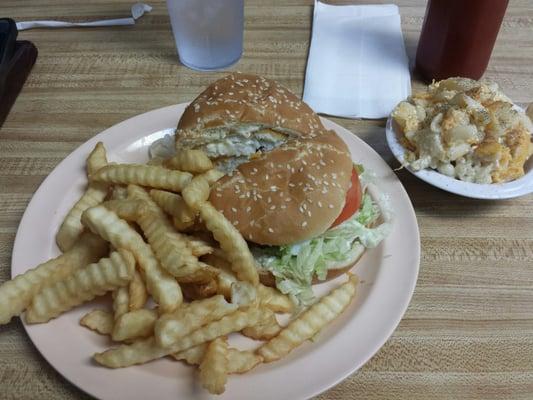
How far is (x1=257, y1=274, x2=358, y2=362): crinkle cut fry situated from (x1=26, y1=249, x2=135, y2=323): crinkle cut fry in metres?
0.51

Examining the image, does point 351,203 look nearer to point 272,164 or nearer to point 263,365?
point 272,164

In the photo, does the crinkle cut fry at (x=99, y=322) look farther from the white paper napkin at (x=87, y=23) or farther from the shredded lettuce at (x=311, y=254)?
the white paper napkin at (x=87, y=23)

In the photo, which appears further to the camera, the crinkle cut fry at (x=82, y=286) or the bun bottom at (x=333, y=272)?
the bun bottom at (x=333, y=272)

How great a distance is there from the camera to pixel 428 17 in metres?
2.69

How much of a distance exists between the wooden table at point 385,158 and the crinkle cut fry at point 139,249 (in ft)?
1.42

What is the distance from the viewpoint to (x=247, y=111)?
199 centimetres

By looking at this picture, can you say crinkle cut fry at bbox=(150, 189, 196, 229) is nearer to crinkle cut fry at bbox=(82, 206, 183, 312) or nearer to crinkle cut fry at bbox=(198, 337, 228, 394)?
crinkle cut fry at bbox=(82, 206, 183, 312)

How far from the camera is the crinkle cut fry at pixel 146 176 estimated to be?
1.69 m

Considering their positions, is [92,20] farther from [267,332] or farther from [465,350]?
[465,350]

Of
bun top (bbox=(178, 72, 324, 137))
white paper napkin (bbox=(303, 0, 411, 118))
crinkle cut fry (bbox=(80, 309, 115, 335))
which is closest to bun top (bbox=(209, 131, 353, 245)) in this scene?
bun top (bbox=(178, 72, 324, 137))

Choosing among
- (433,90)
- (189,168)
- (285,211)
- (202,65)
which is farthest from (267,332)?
(202,65)

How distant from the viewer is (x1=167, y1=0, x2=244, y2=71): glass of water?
2.68m

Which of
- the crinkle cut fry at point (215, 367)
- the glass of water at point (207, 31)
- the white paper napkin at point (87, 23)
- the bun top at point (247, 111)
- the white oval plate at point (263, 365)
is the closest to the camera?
the crinkle cut fry at point (215, 367)

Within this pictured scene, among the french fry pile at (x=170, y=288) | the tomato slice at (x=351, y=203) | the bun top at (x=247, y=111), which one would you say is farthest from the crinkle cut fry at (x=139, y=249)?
the tomato slice at (x=351, y=203)
